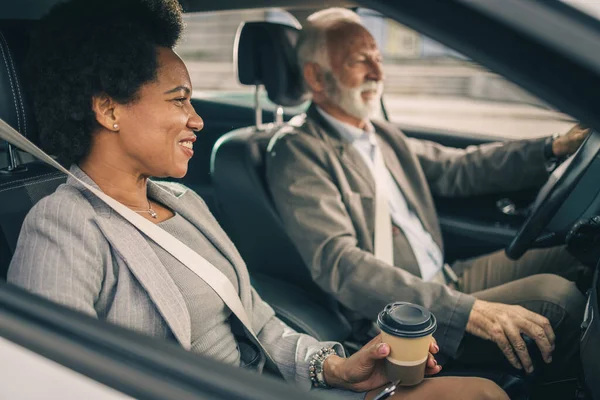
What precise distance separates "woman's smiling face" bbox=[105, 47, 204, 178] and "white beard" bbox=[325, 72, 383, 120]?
1055 millimetres

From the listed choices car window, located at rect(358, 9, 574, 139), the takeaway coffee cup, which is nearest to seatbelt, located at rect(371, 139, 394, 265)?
the takeaway coffee cup

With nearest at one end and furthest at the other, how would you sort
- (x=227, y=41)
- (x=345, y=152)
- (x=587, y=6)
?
(x=587, y=6), (x=345, y=152), (x=227, y=41)

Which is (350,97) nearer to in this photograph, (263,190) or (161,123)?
(263,190)

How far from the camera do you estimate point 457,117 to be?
9.09 metres

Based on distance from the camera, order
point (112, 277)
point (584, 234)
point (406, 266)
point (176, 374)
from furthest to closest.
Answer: point (406, 266) → point (584, 234) → point (112, 277) → point (176, 374)

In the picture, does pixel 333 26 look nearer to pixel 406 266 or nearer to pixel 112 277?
pixel 406 266

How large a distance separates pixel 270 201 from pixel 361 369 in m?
0.97

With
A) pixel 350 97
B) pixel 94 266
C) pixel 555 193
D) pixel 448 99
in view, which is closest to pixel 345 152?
pixel 350 97

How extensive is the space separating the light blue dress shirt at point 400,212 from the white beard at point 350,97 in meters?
0.06

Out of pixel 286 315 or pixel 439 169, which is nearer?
pixel 286 315

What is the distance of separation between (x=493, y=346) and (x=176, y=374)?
1253 millimetres

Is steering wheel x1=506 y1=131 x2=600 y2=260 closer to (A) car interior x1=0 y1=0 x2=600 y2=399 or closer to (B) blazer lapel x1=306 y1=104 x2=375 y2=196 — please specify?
(A) car interior x1=0 y1=0 x2=600 y2=399

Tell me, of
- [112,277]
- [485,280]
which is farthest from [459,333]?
[112,277]

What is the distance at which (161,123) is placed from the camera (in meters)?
1.41
